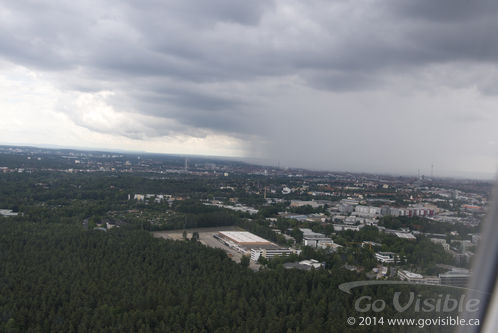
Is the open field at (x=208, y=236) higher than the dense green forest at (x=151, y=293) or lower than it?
lower

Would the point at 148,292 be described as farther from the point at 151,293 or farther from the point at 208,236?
the point at 208,236

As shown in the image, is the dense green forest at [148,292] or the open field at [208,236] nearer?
the dense green forest at [148,292]

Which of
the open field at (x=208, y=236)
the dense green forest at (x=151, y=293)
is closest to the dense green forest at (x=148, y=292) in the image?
the dense green forest at (x=151, y=293)

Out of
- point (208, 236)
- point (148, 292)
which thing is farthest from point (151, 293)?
point (208, 236)

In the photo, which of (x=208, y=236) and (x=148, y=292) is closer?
(x=148, y=292)

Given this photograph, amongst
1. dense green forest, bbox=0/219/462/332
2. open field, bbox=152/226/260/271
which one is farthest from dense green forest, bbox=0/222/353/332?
open field, bbox=152/226/260/271

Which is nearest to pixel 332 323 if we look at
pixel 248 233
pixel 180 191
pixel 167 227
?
pixel 248 233

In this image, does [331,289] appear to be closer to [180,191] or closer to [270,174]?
[180,191]

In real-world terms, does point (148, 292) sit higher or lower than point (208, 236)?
higher

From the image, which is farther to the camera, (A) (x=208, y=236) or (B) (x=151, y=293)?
(A) (x=208, y=236)

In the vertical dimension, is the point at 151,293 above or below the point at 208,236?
above

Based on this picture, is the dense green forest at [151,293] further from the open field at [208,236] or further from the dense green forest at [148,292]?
the open field at [208,236]
